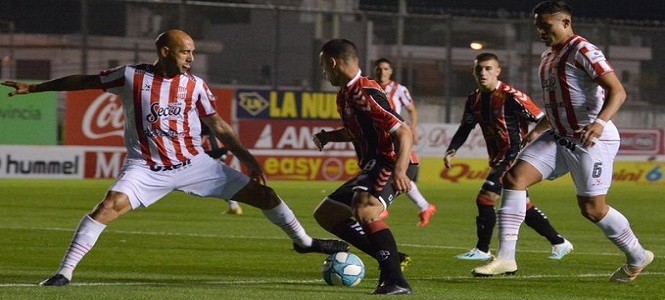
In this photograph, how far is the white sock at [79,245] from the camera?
→ 34.5 feet

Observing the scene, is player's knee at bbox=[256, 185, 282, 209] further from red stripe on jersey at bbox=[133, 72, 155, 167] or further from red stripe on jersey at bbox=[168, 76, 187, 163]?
red stripe on jersey at bbox=[133, 72, 155, 167]

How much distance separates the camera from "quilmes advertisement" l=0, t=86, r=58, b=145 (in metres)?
30.4

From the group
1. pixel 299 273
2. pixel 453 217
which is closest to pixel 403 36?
pixel 453 217

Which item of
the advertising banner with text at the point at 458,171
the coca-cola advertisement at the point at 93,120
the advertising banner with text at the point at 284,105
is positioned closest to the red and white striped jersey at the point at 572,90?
the coca-cola advertisement at the point at 93,120

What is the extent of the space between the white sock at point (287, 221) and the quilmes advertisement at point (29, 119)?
19.6 meters

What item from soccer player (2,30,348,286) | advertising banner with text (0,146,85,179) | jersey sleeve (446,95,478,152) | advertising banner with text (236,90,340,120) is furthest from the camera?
advertising banner with text (236,90,340,120)

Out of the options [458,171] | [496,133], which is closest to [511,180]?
[496,133]

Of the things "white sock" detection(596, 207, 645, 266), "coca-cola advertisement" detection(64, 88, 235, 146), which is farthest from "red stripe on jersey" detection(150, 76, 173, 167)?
"coca-cola advertisement" detection(64, 88, 235, 146)

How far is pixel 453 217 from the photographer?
21.4 meters

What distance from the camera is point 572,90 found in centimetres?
1117

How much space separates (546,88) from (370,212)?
1960mm

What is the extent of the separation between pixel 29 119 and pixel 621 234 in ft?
69.6

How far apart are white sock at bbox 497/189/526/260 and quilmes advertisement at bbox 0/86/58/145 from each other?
66.4 feet

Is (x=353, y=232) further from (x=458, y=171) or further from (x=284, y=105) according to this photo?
(x=458, y=171)
